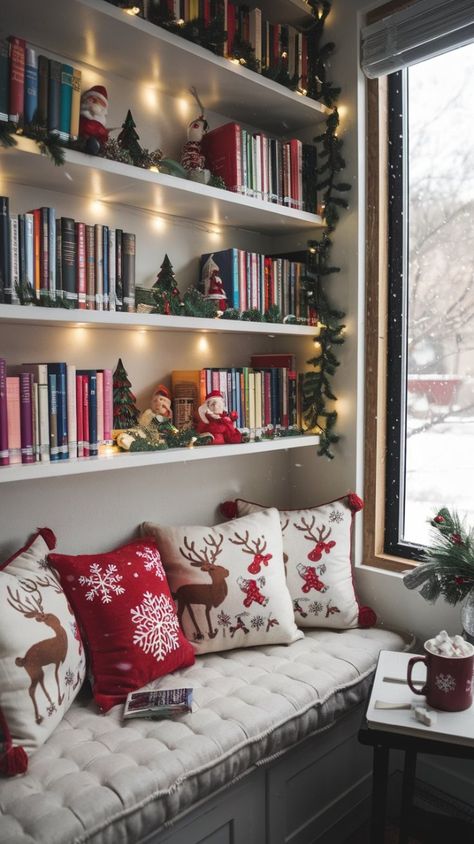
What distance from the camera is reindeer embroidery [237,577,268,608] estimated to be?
2090 mm

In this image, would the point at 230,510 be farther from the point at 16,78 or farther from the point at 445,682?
the point at 16,78

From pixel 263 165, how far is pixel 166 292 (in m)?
0.64

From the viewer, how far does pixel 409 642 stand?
2.26 meters

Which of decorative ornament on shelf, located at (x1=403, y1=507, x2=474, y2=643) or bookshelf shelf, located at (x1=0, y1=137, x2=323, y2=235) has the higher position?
bookshelf shelf, located at (x1=0, y1=137, x2=323, y2=235)

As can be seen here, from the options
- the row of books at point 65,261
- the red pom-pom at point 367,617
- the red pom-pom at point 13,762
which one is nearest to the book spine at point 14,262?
the row of books at point 65,261

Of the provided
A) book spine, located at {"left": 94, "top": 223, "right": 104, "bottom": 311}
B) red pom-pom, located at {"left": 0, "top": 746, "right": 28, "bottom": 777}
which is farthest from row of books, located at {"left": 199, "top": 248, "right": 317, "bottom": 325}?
red pom-pom, located at {"left": 0, "top": 746, "right": 28, "bottom": 777}

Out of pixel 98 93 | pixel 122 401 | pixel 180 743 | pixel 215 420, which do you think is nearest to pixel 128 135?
pixel 98 93

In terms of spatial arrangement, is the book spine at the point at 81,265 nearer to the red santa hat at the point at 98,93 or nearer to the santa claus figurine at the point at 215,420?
the red santa hat at the point at 98,93

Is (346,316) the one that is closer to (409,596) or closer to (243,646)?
(409,596)

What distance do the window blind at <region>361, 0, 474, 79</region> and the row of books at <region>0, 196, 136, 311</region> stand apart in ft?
3.83

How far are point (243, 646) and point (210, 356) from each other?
1070 millimetres

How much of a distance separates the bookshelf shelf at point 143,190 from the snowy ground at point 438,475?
3.11 ft

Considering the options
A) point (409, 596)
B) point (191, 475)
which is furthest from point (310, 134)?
point (409, 596)

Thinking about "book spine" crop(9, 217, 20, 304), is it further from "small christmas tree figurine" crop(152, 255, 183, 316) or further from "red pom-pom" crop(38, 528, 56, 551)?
"red pom-pom" crop(38, 528, 56, 551)
